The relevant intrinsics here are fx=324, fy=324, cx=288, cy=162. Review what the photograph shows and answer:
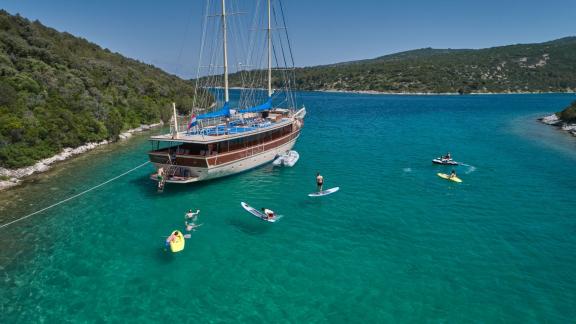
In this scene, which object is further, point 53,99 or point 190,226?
point 53,99

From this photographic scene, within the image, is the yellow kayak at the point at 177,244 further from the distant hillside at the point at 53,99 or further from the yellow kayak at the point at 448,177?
the yellow kayak at the point at 448,177

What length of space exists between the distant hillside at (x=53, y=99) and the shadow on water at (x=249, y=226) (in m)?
25.3

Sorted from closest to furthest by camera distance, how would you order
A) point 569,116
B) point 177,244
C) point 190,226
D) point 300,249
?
1. point 177,244
2. point 300,249
3. point 190,226
4. point 569,116

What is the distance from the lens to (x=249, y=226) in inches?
939

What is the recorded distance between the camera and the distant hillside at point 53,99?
1416 inches

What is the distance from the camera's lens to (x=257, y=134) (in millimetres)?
35688

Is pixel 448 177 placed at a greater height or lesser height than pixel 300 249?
greater

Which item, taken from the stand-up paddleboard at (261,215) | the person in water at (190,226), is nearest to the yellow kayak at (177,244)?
the person in water at (190,226)

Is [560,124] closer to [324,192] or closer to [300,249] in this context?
[324,192]

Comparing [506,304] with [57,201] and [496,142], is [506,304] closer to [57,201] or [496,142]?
[57,201]

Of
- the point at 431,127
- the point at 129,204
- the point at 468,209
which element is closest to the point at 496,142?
the point at 431,127

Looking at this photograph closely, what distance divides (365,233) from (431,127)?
58.9 metres

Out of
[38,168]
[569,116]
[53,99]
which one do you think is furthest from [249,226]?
[569,116]

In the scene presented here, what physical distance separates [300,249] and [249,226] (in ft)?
16.0
